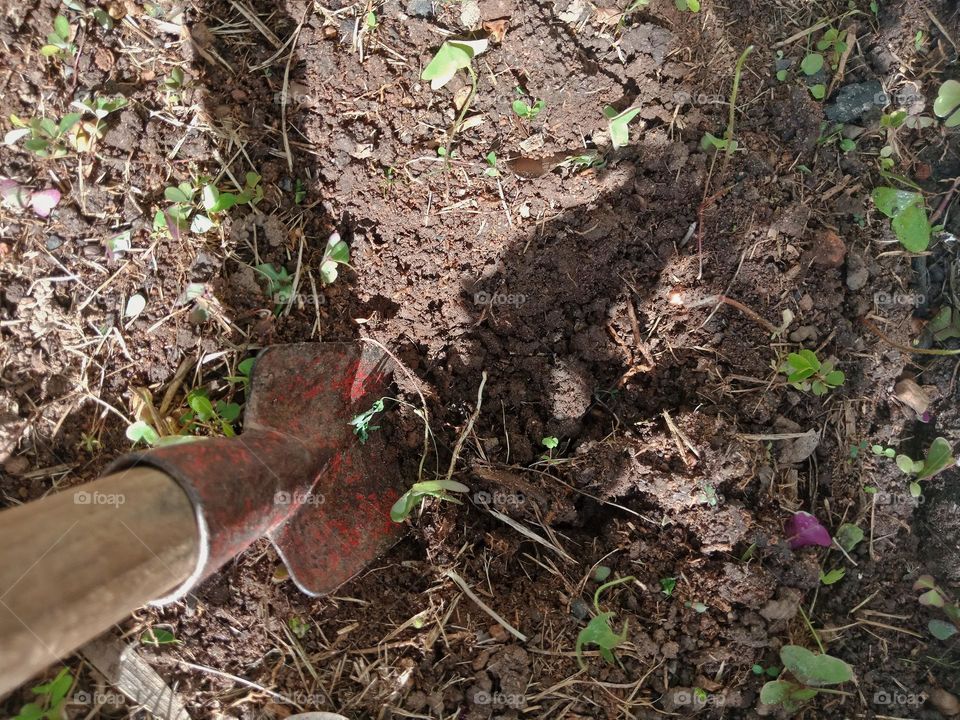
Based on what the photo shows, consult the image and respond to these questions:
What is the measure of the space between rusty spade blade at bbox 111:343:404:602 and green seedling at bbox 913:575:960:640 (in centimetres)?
159

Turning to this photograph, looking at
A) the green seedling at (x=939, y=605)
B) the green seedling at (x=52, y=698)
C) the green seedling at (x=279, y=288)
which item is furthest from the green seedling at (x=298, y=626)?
the green seedling at (x=939, y=605)

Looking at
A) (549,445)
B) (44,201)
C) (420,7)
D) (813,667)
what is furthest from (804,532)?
(44,201)

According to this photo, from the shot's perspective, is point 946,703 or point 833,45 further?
point 833,45

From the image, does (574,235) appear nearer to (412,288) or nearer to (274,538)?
(412,288)

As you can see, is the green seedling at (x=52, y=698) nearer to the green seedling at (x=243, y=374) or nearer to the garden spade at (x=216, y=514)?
the garden spade at (x=216, y=514)

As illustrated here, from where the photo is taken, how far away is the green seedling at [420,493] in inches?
72.0

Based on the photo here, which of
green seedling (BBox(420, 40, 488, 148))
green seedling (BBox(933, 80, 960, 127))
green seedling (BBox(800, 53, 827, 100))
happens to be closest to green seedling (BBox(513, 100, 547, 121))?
green seedling (BBox(420, 40, 488, 148))

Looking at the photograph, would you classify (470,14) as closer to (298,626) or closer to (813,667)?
(298,626)

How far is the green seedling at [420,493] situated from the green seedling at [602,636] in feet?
1.64

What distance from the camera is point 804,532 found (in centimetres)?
193

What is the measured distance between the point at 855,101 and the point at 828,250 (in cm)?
52

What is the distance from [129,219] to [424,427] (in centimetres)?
116

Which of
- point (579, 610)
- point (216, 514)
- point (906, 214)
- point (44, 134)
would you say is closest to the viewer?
point (216, 514)

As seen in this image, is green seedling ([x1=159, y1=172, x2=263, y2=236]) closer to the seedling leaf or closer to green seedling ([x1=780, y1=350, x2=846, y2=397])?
green seedling ([x1=780, y1=350, x2=846, y2=397])
